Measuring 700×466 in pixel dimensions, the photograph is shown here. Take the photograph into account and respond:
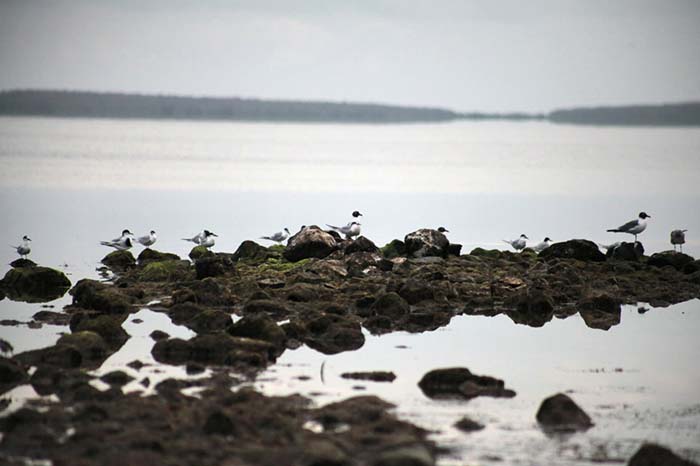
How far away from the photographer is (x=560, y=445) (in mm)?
12070

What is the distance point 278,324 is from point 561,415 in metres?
6.37

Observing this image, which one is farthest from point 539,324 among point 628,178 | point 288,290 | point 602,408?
point 628,178

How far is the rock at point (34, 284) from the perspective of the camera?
22.2 metres

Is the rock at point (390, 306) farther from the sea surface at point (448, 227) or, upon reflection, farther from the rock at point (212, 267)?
the rock at point (212, 267)

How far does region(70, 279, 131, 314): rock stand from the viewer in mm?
19734

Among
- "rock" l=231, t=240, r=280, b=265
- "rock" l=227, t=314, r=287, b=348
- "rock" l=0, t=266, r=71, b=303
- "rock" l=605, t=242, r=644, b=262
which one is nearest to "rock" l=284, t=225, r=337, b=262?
"rock" l=231, t=240, r=280, b=265

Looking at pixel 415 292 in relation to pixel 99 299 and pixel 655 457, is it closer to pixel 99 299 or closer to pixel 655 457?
pixel 99 299

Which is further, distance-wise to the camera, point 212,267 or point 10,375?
point 212,267

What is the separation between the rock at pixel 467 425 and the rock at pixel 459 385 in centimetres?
133

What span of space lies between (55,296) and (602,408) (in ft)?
39.8

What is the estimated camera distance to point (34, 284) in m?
22.4

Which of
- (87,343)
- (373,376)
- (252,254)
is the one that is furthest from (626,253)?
(87,343)

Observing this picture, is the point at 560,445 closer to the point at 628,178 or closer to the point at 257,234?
the point at 257,234

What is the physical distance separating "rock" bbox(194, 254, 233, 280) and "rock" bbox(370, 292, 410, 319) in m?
4.44
